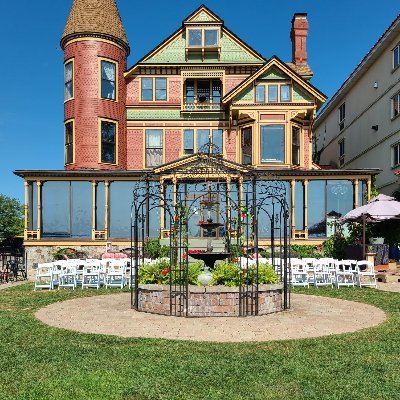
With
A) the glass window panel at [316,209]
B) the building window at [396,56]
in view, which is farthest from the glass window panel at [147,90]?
the building window at [396,56]

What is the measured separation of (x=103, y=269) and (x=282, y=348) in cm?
1049

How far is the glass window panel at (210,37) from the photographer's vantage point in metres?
28.8

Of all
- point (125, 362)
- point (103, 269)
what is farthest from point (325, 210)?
point (125, 362)

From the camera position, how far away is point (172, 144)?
2902 cm

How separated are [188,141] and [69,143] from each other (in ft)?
24.6

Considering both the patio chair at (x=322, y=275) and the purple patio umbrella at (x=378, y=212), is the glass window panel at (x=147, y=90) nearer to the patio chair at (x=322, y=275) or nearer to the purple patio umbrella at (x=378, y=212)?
the purple patio umbrella at (x=378, y=212)

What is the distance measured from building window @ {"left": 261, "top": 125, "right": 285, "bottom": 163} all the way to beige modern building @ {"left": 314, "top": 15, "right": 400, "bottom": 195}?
6788 mm

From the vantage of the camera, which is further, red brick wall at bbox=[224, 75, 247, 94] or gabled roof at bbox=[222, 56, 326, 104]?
red brick wall at bbox=[224, 75, 247, 94]

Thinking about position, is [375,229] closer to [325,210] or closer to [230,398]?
[325,210]

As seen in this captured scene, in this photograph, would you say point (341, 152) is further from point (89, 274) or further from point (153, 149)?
point (89, 274)

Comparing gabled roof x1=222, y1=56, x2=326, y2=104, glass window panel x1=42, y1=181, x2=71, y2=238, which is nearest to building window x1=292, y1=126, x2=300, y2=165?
gabled roof x1=222, y1=56, x2=326, y2=104

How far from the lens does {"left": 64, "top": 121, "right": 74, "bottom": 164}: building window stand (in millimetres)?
27625

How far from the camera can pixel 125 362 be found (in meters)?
6.60

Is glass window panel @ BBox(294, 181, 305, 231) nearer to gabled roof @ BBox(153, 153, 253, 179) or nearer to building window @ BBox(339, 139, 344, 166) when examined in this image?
gabled roof @ BBox(153, 153, 253, 179)
